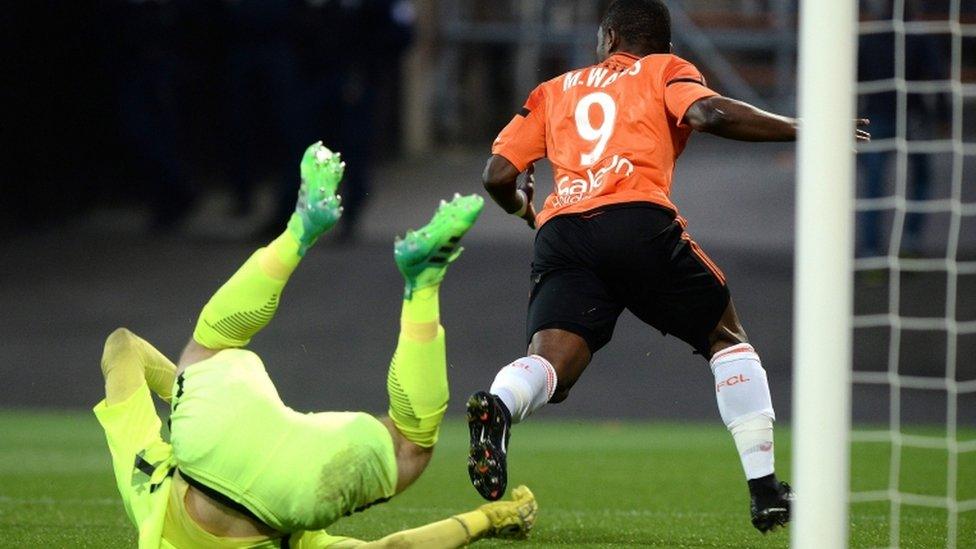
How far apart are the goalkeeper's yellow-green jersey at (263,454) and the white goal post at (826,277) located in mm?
1166

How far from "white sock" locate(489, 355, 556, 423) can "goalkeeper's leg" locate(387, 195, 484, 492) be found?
2.46ft

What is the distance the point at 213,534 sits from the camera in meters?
3.94

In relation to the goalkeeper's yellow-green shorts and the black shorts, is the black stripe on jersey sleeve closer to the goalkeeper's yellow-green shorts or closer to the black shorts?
the black shorts

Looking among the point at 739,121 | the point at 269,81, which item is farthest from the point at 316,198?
the point at 269,81

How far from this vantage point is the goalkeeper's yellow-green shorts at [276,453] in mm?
3807

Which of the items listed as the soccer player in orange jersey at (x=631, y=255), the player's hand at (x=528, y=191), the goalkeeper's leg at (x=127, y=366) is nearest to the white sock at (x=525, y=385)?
the soccer player in orange jersey at (x=631, y=255)

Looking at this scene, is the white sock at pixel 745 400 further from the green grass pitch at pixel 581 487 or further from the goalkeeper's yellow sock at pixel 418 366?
the goalkeeper's yellow sock at pixel 418 366

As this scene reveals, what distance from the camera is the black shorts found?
4.92m

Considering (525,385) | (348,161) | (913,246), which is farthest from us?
(348,161)

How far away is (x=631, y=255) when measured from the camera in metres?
4.91

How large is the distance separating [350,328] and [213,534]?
851cm

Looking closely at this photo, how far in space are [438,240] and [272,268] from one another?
1.76 ft

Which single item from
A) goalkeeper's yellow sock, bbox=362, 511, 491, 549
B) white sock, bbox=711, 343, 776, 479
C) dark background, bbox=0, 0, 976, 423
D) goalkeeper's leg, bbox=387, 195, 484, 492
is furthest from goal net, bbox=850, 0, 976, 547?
goalkeeper's leg, bbox=387, 195, 484, 492

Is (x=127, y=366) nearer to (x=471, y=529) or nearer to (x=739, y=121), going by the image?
(x=471, y=529)
